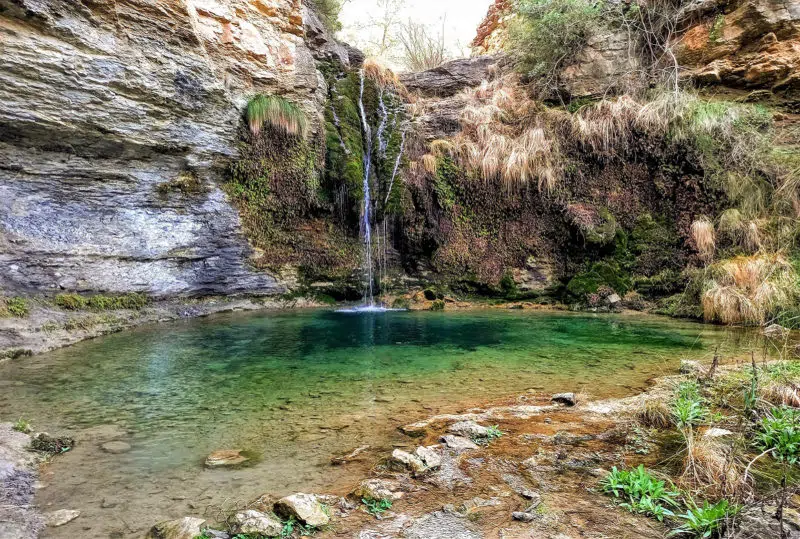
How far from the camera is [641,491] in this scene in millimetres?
1646

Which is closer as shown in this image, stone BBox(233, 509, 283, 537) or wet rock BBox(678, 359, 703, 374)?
stone BBox(233, 509, 283, 537)

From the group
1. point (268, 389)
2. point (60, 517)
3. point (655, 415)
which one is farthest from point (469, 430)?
point (60, 517)

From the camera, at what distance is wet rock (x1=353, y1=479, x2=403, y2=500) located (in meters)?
1.73

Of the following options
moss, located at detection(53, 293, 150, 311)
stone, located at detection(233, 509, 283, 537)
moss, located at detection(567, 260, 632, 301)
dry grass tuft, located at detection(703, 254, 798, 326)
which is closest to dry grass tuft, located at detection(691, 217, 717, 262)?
dry grass tuft, located at detection(703, 254, 798, 326)

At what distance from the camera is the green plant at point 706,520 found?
4.50ft

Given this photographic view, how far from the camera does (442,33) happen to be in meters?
13.8

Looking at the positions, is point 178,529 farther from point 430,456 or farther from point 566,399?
point 566,399

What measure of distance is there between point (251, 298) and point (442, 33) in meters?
11.1

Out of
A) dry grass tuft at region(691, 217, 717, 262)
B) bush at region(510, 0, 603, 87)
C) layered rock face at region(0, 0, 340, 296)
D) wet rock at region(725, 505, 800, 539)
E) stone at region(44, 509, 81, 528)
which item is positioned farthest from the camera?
bush at region(510, 0, 603, 87)

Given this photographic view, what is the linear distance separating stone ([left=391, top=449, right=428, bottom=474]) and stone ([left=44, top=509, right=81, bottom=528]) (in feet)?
4.22

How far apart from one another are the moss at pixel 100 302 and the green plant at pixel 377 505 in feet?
18.8

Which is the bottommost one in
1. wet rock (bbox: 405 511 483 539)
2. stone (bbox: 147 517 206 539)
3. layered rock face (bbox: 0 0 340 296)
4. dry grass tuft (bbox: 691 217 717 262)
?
wet rock (bbox: 405 511 483 539)

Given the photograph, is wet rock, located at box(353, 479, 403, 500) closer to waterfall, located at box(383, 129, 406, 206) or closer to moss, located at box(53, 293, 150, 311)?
moss, located at box(53, 293, 150, 311)

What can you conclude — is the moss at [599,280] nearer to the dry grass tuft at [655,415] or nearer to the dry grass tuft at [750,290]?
the dry grass tuft at [750,290]
